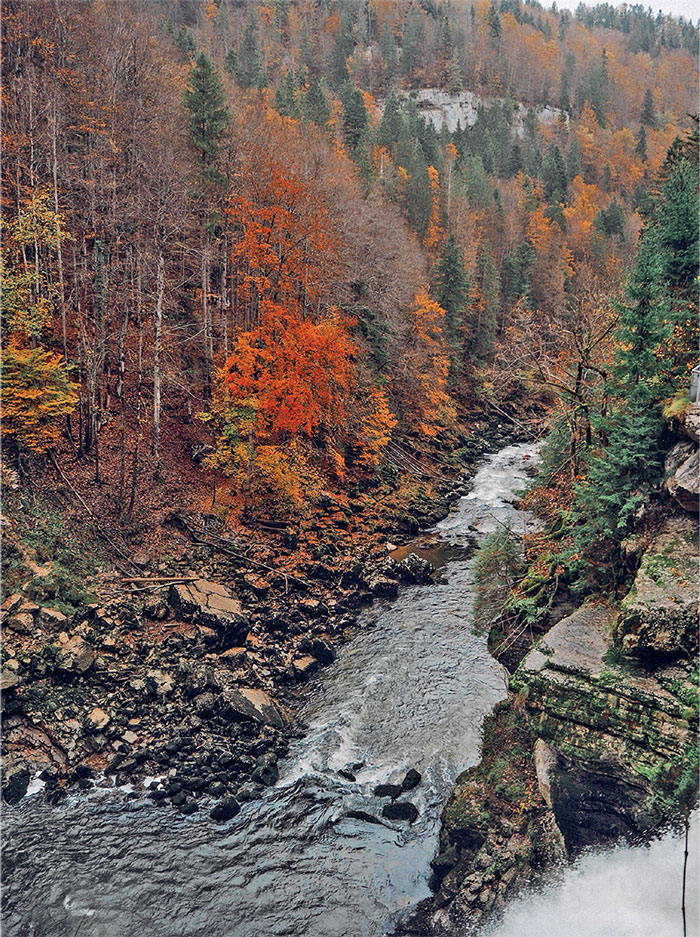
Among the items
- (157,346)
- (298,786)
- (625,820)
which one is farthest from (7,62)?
(625,820)

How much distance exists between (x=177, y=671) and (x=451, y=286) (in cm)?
3409

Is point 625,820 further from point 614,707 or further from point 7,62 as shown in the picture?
point 7,62

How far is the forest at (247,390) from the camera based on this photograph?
41.7 feet

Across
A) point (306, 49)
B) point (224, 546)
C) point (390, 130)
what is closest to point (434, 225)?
point (390, 130)

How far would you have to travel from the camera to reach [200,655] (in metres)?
15.2

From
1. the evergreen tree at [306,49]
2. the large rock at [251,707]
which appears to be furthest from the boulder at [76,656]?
the evergreen tree at [306,49]

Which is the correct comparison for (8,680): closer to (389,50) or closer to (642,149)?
(642,149)

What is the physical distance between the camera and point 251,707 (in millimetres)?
14195

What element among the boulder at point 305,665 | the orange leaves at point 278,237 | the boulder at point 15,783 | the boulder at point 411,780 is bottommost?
the boulder at point 305,665

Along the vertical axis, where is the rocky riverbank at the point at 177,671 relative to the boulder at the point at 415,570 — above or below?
above

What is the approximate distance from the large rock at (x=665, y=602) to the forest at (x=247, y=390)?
159mm

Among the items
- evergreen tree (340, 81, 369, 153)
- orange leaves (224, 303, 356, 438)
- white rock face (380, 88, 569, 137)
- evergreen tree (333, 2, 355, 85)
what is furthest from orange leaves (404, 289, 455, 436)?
evergreen tree (333, 2, 355, 85)

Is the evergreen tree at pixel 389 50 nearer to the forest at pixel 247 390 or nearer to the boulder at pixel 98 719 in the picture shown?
the forest at pixel 247 390

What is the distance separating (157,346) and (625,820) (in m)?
17.9
